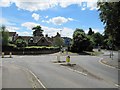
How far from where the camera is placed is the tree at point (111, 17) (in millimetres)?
31980

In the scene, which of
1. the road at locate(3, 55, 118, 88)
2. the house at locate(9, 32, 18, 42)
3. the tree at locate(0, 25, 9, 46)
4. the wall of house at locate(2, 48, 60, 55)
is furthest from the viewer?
the house at locate(9, 32, 18, 42)

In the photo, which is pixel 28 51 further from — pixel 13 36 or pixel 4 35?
pixel 13 36

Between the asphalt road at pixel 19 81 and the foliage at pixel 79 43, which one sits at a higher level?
the foliage at pixel 79 43

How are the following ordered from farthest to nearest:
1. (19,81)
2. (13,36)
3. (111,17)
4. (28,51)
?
(13,36)
(28,51)
(111,17)
(19,81)

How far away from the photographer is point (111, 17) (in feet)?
107

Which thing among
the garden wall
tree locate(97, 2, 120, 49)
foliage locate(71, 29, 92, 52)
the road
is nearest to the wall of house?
the garden wall

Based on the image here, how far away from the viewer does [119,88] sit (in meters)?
16.4

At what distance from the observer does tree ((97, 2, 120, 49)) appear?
105ft

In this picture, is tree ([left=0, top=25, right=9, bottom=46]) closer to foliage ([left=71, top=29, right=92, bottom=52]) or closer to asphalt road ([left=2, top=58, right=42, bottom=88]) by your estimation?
foliage ([left=71, top=29, right=92, bottom=52])

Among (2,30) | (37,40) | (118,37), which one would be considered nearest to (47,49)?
(2,30)

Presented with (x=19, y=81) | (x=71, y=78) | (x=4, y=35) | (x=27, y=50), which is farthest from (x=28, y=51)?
(x=19, y=81)

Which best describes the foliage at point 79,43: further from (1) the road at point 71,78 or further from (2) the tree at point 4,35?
(1) the road at point 71,78

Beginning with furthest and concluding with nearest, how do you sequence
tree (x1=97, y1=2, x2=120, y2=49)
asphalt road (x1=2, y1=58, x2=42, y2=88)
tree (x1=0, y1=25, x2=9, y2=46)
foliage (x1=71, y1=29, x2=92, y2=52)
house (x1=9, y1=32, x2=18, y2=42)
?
house (x1=9, y1=32, x2=18, y2=42) < foliage (x1=71, y1=29, x2=92, y2=52) < tree (x1=0, y1=25, x2=9, y2=46) < tree (x1=97, y1=2, x2=120, y2=49) < asphalt road (x1=2, y1=58, x2=42, y2=88)

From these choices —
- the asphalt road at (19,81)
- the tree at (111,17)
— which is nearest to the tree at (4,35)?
the tree at (111,17)
